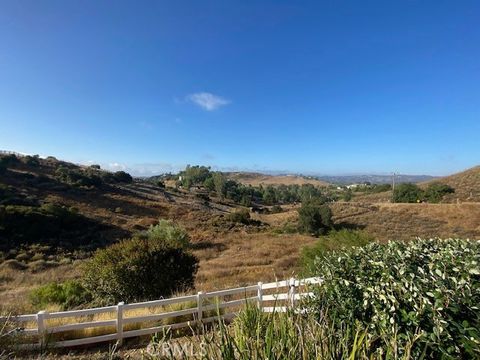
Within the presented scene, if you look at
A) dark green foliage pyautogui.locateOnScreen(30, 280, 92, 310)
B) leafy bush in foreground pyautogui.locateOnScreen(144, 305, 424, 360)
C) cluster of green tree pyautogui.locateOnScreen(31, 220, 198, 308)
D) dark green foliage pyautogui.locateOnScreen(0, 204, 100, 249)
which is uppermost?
leafy bush in foreground pyautogui.locateOnScreen(144, 305, 424, 360)

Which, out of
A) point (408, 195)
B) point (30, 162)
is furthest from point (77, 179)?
point (408, 195)

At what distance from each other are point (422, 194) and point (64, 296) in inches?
2498

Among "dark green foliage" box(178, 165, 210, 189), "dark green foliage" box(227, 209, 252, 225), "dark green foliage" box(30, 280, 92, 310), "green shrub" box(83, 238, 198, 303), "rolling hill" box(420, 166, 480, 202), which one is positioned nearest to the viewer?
"green shrub" box(83, 238, 198, 303)

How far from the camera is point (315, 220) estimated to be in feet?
132

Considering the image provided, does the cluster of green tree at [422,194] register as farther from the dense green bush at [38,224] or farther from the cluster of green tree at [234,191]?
the dense green bush at [38,224]

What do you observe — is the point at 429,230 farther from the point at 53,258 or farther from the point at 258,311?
the point at 258,311

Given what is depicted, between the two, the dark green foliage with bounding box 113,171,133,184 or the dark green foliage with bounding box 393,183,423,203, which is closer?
the dark green foliage with bounding box 393,183,423,203

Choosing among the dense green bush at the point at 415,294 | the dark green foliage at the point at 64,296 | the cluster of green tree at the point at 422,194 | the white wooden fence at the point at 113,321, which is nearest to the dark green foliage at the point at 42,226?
the dark green foliage at the point at 64,296

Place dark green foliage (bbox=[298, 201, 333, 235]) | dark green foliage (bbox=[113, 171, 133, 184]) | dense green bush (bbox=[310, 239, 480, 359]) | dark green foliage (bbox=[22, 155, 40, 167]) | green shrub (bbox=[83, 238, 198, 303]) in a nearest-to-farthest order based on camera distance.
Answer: dense green bush (bbox=[310, 239, 480, 359]) → green shrub (bbox=[83, 238, 198, 303]) → dark green foliage (bbox=[298, 201, 333, 235]) → dark green foliage (bbox=[22, 155, 40, 167]) → dark green foliage (bbox=[113, 171, 133, 184])

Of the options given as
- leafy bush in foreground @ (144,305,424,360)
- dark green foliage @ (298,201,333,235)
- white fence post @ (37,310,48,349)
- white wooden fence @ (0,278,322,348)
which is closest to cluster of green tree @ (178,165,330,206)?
dark green foliage @ (298,201,333,235)

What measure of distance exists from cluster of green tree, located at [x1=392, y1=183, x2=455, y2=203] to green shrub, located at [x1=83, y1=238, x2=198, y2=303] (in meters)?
57.2

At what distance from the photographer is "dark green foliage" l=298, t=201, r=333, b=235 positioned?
1553 inches

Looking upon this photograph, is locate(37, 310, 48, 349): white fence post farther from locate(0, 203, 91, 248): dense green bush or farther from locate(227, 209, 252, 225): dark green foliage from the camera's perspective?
locate(227, 209, 252, 225): dark green foliage

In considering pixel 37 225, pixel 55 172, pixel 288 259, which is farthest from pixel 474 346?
pixel 55 172
